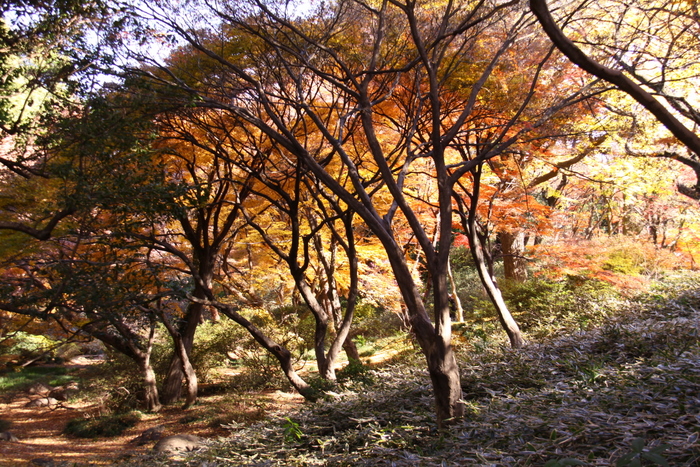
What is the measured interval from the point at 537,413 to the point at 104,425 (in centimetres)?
938

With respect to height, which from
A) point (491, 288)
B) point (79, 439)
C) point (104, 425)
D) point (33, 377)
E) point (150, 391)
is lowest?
point (79, 439)

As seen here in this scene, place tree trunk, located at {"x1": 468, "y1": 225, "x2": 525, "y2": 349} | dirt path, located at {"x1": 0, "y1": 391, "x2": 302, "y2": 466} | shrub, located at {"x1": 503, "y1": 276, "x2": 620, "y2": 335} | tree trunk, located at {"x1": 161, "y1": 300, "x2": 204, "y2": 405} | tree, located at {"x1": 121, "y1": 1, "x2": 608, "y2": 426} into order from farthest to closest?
tree trunk, located at {"x1": 161, "y1": 300, "x2": 204, "y2": 405} < dirt path, located at {"x1": 0, "y1": 391, "x2": 302, "y2": 466} < shrub, located at {"x1": 503, "y1": 276, "x2": 620, "y2": 335} < tree trunk, located at {"x1": 468, "y1": 225, "x2": 525, "y2": 349} < tree, located at {"x1": 121, "y1": 1, "x2": 608, "y2": 426}

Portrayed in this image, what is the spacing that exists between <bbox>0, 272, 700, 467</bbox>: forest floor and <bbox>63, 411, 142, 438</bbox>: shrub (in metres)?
2.12

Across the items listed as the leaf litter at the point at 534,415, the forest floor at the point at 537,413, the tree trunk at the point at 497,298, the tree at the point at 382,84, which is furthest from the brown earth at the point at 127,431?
the tree at the point at 382,84

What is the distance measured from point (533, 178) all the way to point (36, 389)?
1491cm

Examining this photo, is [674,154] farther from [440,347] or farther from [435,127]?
[440,347]

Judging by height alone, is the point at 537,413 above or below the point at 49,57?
below

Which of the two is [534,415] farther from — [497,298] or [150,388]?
[150,388]

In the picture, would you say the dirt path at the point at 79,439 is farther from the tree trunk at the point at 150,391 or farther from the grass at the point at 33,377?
the grass at the point at 33,377

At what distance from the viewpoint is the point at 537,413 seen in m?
3.00

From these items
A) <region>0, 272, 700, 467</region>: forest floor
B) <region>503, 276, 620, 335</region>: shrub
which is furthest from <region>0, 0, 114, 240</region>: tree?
<region>503, 276, 620, 335</region>: shrub

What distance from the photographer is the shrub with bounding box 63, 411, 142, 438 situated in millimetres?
9531

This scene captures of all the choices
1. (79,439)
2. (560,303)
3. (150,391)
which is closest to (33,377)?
(79,439)

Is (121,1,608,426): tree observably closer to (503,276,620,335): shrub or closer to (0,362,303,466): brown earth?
(503,276,620,335): shrub
